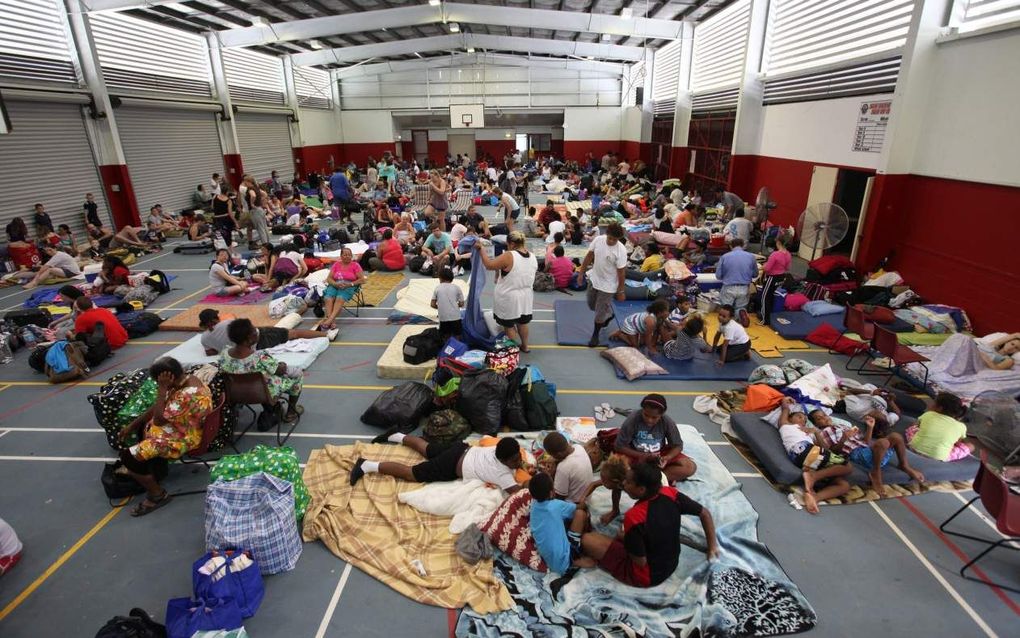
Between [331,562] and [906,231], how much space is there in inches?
434

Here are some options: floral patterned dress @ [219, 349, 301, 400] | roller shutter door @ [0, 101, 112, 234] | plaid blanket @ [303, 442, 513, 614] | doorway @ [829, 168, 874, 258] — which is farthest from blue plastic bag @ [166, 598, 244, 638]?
roller shutter door @ [0, 101, 112, 234]

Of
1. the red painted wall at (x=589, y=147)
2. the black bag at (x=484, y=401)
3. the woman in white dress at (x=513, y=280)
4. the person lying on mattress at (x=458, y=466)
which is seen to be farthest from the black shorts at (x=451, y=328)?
the red painted wall at (x=589, y=147)

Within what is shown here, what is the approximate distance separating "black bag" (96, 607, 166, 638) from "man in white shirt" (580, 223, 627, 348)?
6414mm

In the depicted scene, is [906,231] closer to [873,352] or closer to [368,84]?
[873,352]

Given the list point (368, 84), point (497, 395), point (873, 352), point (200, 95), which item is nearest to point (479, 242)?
point (497, 395)

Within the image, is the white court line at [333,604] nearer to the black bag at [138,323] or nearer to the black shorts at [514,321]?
the black shorts at [514,321]

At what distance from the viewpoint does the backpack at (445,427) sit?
5790mm

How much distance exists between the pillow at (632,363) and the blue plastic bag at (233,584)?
510cm

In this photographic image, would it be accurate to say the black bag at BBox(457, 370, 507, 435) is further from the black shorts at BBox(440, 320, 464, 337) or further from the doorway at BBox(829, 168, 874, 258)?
the doorway at BBox(829, 168, 874, 258)

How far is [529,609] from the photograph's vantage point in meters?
3.89

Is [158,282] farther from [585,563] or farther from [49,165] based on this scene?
[585,563]

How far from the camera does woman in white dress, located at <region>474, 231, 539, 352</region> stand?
283 inches

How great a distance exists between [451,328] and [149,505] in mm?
4119

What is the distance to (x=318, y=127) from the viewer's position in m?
30.8
